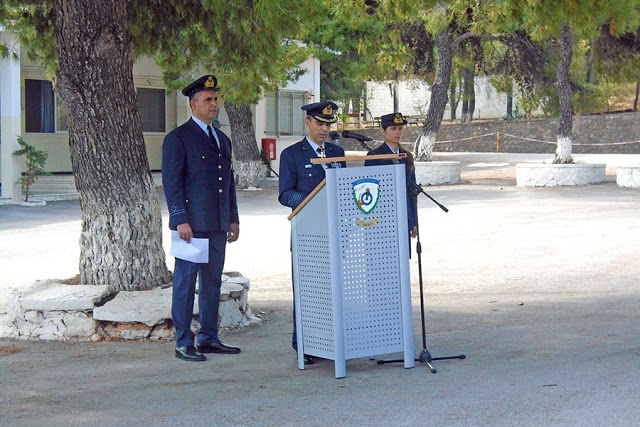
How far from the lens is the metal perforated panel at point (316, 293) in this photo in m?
6.34

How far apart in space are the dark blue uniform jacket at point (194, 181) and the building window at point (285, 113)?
75.0 ft

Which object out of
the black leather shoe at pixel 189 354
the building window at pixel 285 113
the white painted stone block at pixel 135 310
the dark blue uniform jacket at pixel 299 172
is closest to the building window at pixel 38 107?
the building window at pixel 285 113

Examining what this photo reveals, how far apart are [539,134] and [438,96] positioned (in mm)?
21835

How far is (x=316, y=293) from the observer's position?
6441 mm

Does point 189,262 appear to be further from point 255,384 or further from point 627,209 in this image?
point 627,209

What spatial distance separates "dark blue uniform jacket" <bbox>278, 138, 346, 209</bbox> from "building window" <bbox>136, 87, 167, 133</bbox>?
21.8 metres

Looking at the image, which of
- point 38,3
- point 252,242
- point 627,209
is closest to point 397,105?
point 627,209

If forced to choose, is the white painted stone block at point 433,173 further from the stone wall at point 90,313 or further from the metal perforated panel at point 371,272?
the metal perforated panel at point 371,272

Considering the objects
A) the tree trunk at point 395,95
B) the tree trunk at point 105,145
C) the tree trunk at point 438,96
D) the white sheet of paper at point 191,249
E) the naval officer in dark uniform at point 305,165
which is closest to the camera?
the naval officer in dark uniform at point 305,165

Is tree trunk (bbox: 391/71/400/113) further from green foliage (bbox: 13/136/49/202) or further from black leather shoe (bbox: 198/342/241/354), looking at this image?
black leather shoe (bbox: 198/342/241/354)

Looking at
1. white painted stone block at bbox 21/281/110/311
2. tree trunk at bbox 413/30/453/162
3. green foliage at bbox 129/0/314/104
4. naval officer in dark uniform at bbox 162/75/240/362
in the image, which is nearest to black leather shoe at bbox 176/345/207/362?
naval officer in dark uniform at bbox 162/75/240/362

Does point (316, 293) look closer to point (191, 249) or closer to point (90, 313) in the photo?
point (191, 249)

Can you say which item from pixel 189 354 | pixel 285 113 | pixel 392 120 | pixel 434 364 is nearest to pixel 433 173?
pixel 285 113

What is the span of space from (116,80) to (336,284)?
3.20 metres
